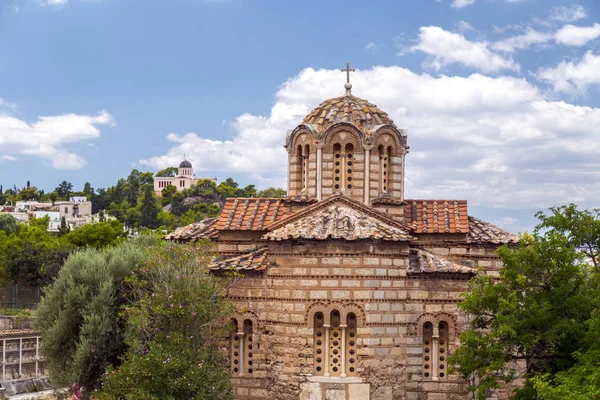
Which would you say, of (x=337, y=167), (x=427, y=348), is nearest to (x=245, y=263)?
(x=337, y=167)

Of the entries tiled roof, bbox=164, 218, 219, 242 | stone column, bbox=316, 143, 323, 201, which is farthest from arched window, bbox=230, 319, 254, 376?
stone column, bbox=316, 143, 323, 201

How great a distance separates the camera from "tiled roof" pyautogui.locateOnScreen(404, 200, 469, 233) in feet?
64.3

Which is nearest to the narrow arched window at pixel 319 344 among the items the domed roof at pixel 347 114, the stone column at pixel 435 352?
the stone column at pixel 435 352

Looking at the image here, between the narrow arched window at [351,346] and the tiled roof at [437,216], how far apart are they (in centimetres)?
352

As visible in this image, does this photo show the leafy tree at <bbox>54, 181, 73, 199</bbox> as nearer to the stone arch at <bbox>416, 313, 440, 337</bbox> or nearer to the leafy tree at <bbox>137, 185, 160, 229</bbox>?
the leafy tree at <bbox>137, 185, 160, 229</bbox>

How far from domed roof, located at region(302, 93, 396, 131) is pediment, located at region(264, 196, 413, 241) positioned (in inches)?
105

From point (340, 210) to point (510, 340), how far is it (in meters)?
5.66

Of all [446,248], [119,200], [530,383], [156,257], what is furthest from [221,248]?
[119,200]

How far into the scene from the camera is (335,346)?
17.6 meters

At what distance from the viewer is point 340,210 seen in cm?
1836

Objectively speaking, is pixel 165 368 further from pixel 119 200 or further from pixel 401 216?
pixel 119 200

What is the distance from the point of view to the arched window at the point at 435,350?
59.7 ft

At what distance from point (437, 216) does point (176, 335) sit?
8.56 metres

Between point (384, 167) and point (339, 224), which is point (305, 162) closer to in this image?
point (384, 167)
